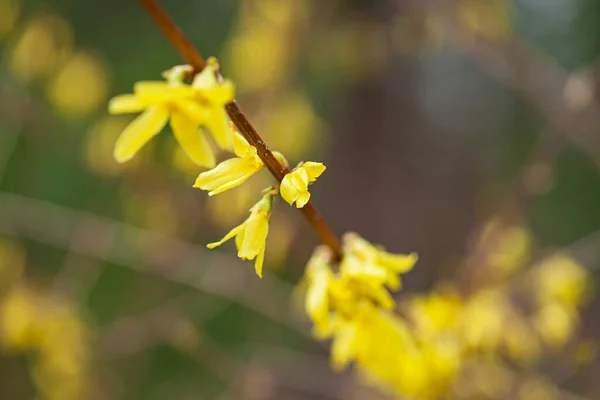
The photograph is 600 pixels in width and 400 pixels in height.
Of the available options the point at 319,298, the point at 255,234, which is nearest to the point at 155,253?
the point at 319,298

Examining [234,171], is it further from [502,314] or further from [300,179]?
[502,314]

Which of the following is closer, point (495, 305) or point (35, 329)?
point (495, 305)

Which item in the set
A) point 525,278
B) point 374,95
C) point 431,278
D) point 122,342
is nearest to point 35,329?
point 122,342

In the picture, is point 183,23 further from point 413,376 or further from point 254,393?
point 413,376

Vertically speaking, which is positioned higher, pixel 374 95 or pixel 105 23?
pixel 105 23

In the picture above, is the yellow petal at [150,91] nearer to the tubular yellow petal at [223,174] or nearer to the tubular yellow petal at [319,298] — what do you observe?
the tubular yellow petal at [223,174]

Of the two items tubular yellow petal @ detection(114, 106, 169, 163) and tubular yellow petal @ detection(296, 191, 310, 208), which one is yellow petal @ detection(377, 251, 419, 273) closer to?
tubular yellow petal @ detection(296, 191, 310, 208)

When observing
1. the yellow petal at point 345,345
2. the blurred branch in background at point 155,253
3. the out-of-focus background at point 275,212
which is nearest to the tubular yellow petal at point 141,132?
the yellow petal at point 345,345
